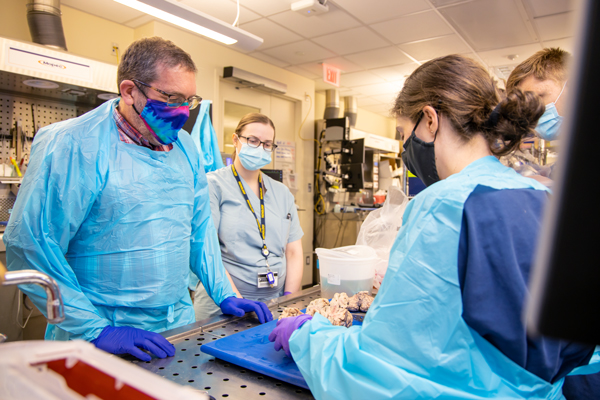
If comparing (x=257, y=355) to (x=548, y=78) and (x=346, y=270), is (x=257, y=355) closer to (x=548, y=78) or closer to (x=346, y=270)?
(x=346, y=270)

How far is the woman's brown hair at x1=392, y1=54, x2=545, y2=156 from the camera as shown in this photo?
908 mm

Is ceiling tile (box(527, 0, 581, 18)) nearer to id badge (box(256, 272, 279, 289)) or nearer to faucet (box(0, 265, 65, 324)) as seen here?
id badge (box(256, 272, 279, 289))

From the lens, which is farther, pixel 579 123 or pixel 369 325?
pixel 369 325

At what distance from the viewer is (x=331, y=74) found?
5723mm

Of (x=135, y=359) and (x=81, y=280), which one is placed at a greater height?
(x=81, y=280)

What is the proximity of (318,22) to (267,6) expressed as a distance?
645mm

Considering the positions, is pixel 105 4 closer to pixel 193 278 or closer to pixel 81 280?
pixel 193 278

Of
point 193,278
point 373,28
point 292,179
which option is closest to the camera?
point 193,278

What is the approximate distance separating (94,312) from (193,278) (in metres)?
0.90

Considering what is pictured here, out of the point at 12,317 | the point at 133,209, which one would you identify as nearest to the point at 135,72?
the point at 133,209

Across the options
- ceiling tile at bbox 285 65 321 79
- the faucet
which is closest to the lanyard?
the faucet

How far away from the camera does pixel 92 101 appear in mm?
3605

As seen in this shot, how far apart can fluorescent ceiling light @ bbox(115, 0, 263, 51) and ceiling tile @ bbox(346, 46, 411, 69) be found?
288 cm

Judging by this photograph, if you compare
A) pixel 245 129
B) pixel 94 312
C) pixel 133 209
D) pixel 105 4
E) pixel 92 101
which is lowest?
pixel 94 312
